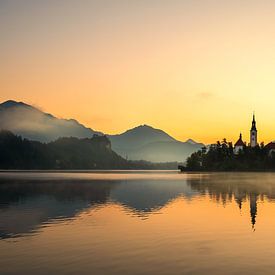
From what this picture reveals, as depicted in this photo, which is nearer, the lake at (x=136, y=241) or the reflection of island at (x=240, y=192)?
the lake at (x=136, y=241)

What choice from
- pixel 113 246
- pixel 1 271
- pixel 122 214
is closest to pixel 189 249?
pixel 113 246

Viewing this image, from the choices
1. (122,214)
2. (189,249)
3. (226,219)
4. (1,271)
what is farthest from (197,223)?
(1,271)

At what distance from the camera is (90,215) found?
164 feet

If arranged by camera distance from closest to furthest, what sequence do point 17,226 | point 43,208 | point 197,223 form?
point 17,226 < point 197,223 < point 43,208

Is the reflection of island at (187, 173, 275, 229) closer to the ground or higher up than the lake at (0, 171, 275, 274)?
higher up

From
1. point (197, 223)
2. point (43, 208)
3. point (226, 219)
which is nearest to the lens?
point (197, 223)

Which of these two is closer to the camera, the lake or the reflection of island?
the lake

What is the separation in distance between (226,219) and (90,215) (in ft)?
50.5

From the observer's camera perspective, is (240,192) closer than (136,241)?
No

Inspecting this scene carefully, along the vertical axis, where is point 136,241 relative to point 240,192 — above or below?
below

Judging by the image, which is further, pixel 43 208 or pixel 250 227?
pixel 43 208

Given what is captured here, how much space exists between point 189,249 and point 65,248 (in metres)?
8.74

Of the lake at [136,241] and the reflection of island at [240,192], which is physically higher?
the reflection of island at [240,192]

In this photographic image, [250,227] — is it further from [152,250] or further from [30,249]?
[30,249]
